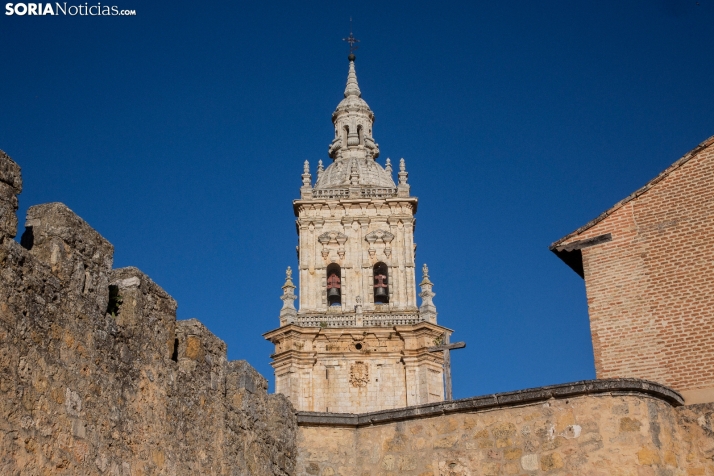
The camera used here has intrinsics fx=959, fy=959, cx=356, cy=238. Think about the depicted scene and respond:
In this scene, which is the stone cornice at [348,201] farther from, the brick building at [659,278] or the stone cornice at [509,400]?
the stone cornice at [509,400]

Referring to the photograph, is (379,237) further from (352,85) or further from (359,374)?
(352,85)

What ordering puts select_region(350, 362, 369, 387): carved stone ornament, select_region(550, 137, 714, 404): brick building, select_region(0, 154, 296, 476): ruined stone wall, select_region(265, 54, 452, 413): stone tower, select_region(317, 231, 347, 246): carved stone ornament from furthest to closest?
1. select_region(317, 231, 347, 246): carved stone ornament
2. select_region(350, 362, 369, 387): carved stone ornament
3. select_region(265, 54, 452, 413): stone tower
4. select_region(550, 137, 714, 404): brick building
5. select_region(0, 154, 296, 476): ruined stone wall

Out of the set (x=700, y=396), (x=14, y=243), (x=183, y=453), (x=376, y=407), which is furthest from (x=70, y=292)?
(x=376, y=407)

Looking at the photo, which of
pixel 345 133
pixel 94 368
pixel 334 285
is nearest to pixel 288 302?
pixel 334 285

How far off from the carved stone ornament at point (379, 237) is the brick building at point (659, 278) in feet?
122

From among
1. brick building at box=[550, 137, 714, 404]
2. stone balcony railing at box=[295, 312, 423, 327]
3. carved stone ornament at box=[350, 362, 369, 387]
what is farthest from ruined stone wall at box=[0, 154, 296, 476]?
stone balcony railing at box=[295, 312, 423, 327]

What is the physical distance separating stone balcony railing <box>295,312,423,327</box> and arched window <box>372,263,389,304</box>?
186 cm

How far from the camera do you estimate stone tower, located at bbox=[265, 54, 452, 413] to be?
1869 inches

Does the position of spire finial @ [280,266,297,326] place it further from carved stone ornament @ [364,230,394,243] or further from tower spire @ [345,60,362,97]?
tower spire @ [345,60,362,97]

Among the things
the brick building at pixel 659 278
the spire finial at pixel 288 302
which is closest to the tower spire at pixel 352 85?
the spire finial at pixel 288 302

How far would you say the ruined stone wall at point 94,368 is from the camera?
6.11 metres

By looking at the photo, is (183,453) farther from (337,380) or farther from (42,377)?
(337,380)

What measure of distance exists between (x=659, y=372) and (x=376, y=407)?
35.3m

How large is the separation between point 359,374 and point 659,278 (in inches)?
1409
